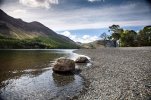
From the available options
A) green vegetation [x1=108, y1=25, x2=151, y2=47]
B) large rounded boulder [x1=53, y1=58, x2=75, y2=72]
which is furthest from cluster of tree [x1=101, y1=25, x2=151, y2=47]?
large rounded boulder [x1=53, y1=58, x2=75, y2=72]

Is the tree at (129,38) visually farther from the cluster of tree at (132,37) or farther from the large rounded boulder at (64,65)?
the large rounded boulder at (64,65)

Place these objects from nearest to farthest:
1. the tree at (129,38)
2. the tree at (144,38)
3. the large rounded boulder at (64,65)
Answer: the large rounded boulder at (64,65)
the tree at (144,38)
the tree at (129,38)

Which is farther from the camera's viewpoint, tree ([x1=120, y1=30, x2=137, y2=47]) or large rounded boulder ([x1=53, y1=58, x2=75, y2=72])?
tree ([x1=120, y1=30, x2=137, y2=47])

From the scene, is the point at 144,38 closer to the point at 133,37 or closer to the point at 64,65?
the point at 133,37

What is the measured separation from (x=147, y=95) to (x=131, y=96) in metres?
1.02

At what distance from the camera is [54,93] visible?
16219 mm

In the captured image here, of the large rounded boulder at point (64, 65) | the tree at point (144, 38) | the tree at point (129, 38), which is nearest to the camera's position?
the large rounded boulder at point (64, 65)

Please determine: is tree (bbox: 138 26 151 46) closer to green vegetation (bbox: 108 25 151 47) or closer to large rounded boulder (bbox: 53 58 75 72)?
green vegetation (bbox: 108 25 151 47)

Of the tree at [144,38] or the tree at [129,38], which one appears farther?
the tree at [129,38]

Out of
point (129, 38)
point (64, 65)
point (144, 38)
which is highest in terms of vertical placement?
point (129, 38)

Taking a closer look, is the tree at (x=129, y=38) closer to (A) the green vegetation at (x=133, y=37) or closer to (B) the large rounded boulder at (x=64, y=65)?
(A) the green vegetation at (x=133, y=37)

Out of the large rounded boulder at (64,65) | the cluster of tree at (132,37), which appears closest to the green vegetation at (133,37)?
the cluster of tree at (132,37)

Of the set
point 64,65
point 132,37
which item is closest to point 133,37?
point 132,37

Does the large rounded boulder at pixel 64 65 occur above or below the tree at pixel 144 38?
below
